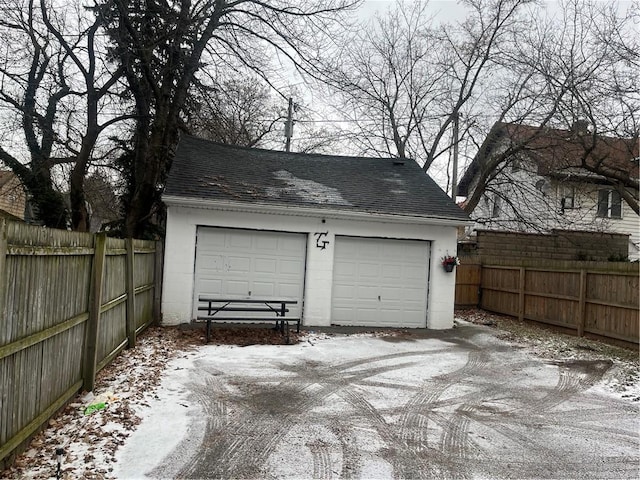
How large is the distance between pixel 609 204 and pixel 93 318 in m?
22.0

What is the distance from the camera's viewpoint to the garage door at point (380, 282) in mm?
10805

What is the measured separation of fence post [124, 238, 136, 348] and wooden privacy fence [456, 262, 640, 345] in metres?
8.71

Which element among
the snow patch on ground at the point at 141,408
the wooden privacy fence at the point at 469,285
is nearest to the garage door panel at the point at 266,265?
the snow patch on ground at the point at 141,408

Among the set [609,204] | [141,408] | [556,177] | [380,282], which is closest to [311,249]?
[380,282]

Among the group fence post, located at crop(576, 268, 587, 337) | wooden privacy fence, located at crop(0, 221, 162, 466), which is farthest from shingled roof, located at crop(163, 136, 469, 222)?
wooden privacy fence, located at crop(0, 221, 162, 466)

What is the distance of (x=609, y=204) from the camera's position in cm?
2084

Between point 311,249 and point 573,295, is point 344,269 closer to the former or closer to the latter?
point 311,249

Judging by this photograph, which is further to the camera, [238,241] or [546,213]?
[546,213]

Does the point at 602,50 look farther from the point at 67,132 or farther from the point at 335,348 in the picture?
the point at 67,132

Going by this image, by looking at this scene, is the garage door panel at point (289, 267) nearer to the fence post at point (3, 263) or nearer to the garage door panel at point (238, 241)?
the garage door panel at point (238, 241)

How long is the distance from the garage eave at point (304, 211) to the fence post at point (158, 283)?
1.19 meters

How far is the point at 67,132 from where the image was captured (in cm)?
1352

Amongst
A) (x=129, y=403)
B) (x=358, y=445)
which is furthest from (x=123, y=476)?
(x=358, y=445)

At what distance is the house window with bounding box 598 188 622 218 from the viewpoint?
65.9 ft
